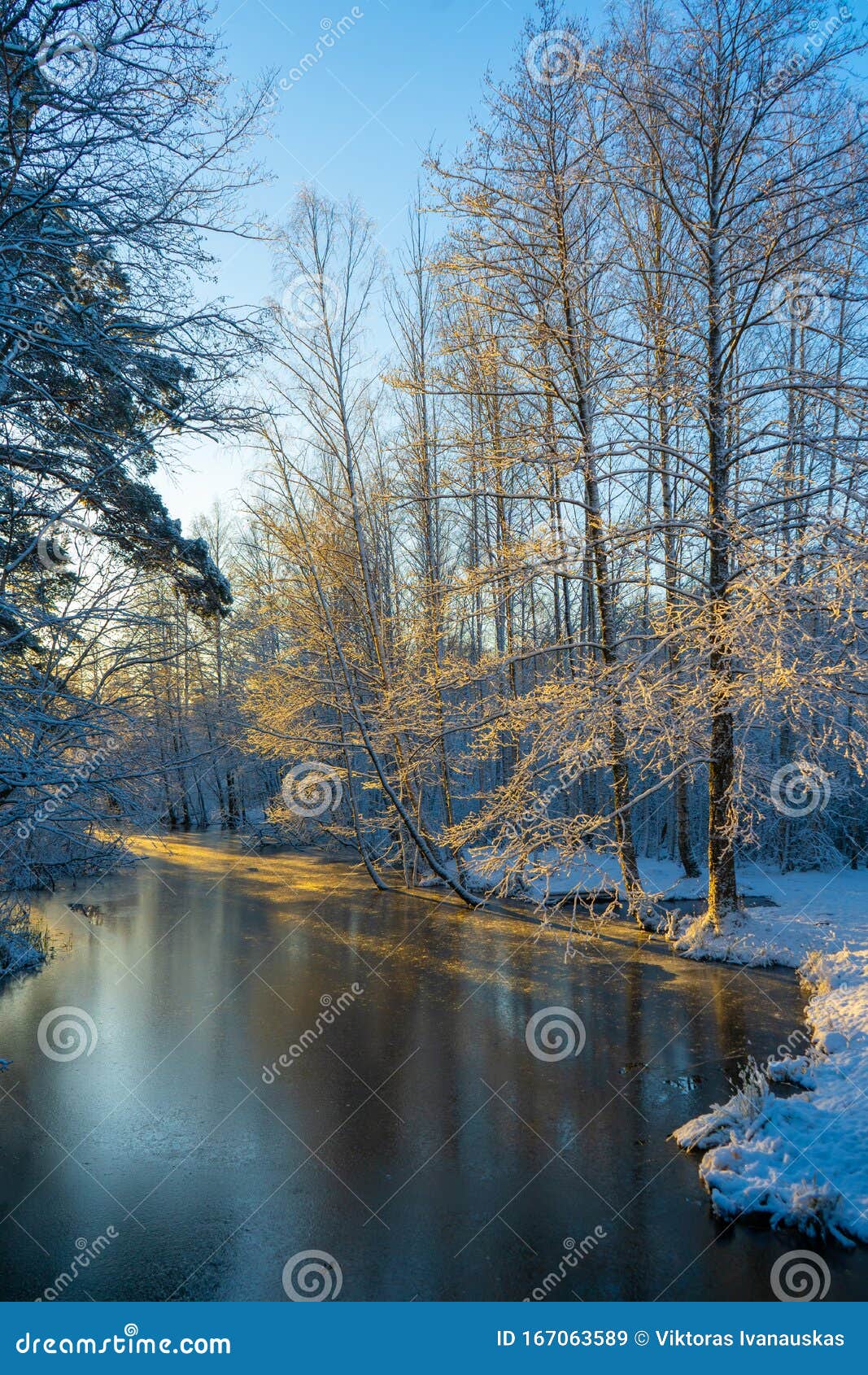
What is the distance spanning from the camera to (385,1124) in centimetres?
636

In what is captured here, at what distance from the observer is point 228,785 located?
31797mm

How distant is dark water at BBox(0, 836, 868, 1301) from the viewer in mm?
4578

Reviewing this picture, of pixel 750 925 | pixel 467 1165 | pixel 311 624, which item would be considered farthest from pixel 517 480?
pixel 467 1165

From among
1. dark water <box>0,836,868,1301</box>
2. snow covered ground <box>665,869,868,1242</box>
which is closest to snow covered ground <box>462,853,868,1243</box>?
snow covered ground <box>665,869,868,1242</box>

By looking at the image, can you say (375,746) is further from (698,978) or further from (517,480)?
(698,978)

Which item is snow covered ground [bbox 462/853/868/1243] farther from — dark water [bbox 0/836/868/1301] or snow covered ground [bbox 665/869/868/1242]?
dark water [bbox 0/836/868/1301]

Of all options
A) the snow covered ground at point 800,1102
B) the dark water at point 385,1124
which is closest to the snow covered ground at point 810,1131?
the snow covered ground at point 800,1102

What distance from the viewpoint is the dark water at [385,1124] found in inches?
180

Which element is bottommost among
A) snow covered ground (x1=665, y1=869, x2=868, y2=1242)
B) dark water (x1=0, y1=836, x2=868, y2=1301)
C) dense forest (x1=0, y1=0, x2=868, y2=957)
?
dark water (x1=0, y1=836, x2=868, y2=1301)

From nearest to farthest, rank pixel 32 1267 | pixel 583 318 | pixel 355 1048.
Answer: pixel 32 1267 → pixel 355 1048 → pixel 583 318

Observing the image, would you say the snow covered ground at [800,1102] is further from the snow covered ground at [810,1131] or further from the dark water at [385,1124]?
the dark water at [385,1124]

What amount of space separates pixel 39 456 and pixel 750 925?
1009 cm

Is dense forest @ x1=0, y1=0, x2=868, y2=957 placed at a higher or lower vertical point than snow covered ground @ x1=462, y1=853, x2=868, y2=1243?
higher

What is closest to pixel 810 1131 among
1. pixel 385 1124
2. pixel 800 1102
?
pixel 800 1102
